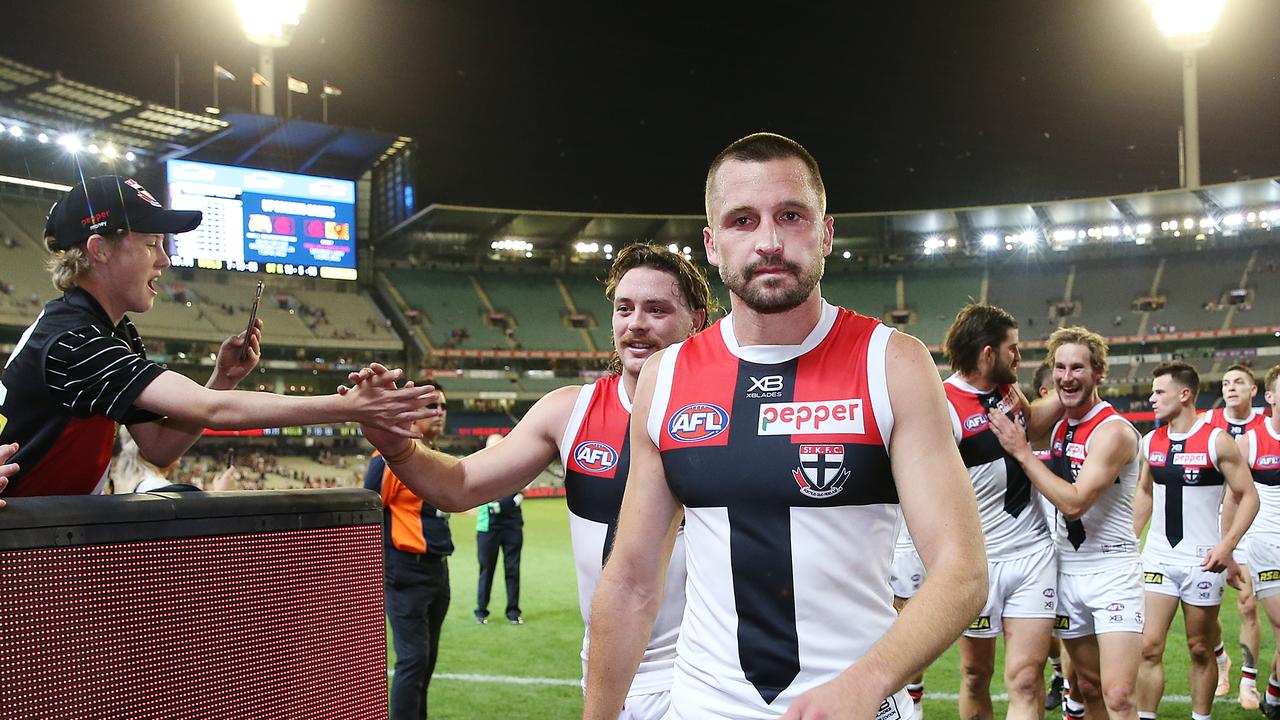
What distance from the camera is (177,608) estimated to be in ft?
8.59

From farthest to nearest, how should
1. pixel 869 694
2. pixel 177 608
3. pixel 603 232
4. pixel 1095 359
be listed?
1. pixel 603 232
2. pixel 1095 359
3. pixel 177 608
4. pixel 869 694

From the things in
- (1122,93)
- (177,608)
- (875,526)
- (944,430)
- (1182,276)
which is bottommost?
(177,608)

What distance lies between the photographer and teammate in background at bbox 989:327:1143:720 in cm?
552

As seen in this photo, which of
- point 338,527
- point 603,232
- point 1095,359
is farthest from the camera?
point 603,232

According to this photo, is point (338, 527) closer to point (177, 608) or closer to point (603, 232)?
point (177, 608)

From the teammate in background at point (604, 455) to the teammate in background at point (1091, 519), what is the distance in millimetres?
2856

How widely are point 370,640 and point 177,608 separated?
0.72 meters

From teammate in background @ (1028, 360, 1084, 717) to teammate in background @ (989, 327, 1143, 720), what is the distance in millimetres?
144

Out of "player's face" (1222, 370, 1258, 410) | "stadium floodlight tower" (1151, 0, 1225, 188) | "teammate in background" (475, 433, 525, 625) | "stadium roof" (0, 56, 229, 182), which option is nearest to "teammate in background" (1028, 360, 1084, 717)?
"player's face" (1222, 370, 1258, 410)

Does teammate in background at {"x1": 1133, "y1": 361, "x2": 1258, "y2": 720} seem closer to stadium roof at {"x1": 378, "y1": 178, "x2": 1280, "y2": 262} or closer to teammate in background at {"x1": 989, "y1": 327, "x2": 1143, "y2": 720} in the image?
teammate in background at {"x1": 989, "y1": 327, "x2": 1143, "y2": 720}

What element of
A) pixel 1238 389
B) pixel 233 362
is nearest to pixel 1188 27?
pixel 1238 389

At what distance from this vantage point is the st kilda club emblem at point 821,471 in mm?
2092

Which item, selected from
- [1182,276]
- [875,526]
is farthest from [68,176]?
[1182,276]

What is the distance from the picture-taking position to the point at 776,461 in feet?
7.04
